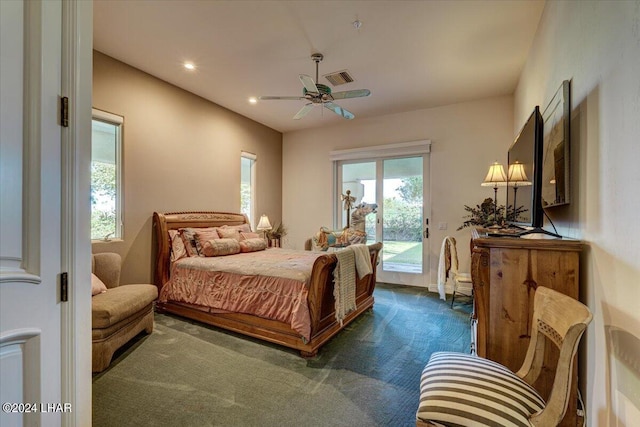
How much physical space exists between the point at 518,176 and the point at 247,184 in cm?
442

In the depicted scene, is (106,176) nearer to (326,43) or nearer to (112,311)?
(112,311)

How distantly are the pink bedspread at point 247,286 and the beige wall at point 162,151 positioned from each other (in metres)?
0.73

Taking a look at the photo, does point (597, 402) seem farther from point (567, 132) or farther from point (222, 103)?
point (222, 103)

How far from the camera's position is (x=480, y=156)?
15.1ft

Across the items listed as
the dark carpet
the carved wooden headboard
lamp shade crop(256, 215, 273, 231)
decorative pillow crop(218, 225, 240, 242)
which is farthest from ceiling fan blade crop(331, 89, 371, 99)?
lamp shade crop(256, 215, 273, 231)

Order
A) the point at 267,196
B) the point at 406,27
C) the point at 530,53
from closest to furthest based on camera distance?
the point at 406,27, the point at 530,53, the point at 267,196

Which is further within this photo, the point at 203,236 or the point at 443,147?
the point at 443,147

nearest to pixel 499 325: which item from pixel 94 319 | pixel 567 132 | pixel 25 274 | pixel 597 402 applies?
pixel 597 402

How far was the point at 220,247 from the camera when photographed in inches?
152

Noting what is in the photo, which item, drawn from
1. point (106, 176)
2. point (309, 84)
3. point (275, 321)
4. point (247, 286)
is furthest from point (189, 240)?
point (309, 84)

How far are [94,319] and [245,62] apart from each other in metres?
3.10

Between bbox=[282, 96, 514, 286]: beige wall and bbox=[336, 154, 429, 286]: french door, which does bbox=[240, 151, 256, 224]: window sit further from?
bbox=[336, 154, 429, 286]: french door

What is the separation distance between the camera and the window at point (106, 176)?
3383 mm

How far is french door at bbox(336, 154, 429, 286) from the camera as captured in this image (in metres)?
5.11
